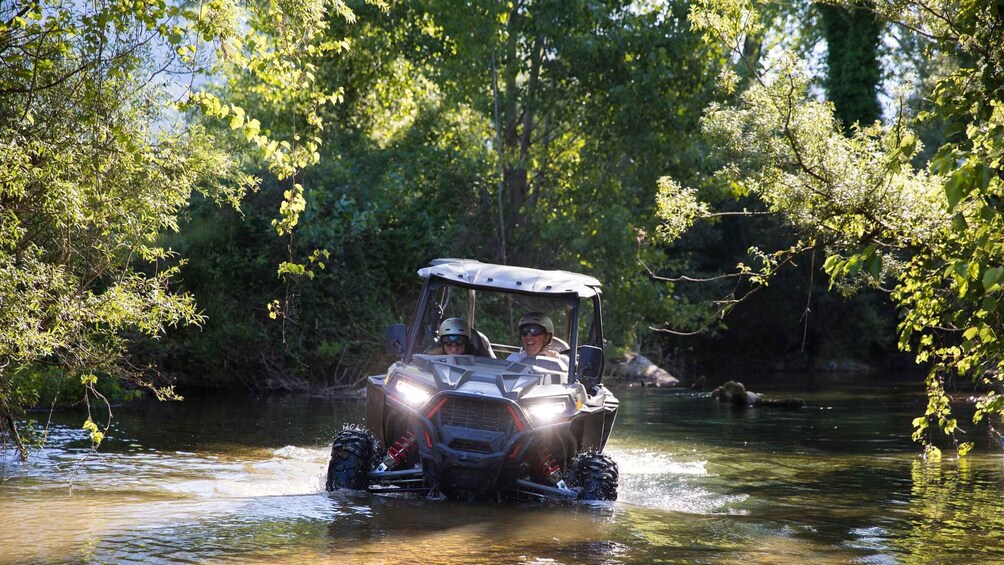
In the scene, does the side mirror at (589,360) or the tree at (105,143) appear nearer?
the tree at (105,143)

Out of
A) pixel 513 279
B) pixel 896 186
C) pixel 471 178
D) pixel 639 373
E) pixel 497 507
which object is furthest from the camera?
pixel 639 373

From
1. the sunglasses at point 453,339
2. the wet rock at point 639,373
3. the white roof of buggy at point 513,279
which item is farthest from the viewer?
the wet rock at point 639,373

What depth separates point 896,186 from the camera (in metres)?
11.1

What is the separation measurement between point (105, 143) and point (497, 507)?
4.83 metres

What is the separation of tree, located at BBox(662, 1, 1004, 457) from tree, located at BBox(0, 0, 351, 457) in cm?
464

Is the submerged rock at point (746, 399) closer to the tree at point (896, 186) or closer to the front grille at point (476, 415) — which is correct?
the tree at point (896, 186)

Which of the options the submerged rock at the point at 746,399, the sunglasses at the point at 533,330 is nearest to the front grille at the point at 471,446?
the sunglasses at the point at 533,330

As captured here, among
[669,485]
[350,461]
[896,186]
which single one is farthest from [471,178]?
[350,461]

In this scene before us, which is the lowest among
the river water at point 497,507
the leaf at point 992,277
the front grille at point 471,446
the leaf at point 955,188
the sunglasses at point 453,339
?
the river water at point 497,507

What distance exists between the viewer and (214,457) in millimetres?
13695

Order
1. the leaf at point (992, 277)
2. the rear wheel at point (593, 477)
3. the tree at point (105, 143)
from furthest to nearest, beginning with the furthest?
the rear wheel at point (593, 477), the tree at point (105, 143), the leaf at point (992, 277)

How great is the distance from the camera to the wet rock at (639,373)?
3394cm

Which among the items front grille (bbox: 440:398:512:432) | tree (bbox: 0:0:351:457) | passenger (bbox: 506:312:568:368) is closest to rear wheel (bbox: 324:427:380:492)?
front grille (bbox: 440:398:512:432)

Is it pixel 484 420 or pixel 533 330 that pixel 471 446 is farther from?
pixel 533 330
